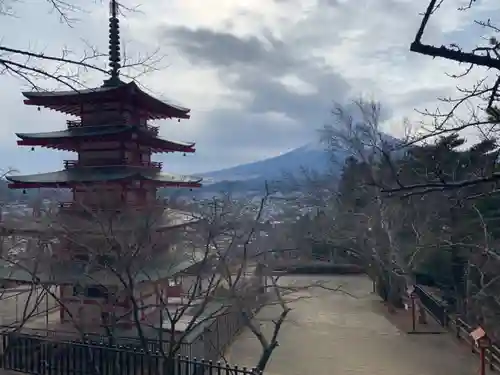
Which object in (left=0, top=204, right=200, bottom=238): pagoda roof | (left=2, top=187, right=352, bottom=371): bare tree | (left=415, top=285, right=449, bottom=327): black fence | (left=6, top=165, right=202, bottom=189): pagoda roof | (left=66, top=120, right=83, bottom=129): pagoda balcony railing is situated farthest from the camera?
(left=415, top=285, right=449, bottom=327): black fence

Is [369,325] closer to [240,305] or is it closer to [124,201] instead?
[240,305]

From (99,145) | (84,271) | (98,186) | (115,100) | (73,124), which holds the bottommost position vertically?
(84,271)

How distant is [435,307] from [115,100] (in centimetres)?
1202

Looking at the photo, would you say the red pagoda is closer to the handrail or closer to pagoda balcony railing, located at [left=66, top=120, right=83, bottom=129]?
pagoda balcony railing, located at [left=66, top=120, right=83, bottom=129]

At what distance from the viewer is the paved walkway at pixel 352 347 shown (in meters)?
10.6

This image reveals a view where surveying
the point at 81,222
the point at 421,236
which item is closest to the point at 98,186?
the point at 81,222

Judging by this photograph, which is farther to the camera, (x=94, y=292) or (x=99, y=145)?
(x=99, y=145)

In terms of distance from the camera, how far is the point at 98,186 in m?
11.8

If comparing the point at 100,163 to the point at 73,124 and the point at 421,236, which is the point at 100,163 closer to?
the point at 73,124

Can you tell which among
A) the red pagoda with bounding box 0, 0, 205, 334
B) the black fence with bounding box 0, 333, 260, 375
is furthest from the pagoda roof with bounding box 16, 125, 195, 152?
the black fence with bounding box 0, 333, 260, 375

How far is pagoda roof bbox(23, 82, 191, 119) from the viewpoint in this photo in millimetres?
10983

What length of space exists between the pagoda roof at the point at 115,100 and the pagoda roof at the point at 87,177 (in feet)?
5.64

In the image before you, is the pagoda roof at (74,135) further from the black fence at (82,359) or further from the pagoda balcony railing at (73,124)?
the black fence at (82,359)

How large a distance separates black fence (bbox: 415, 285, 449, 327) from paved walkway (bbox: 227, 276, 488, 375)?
3.40 ft
